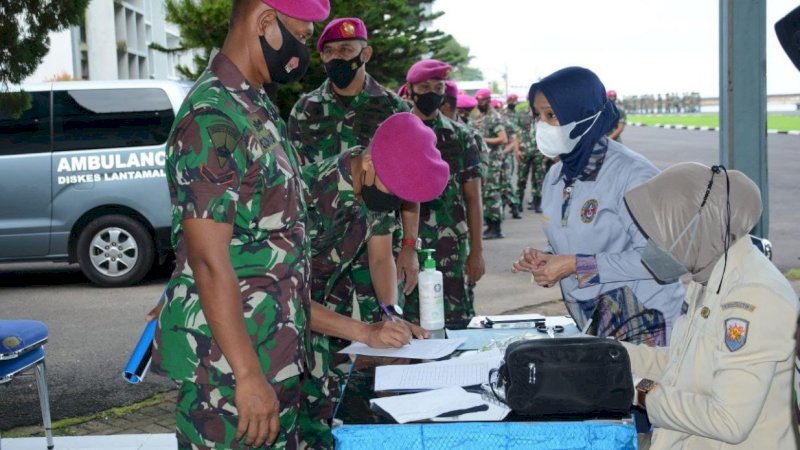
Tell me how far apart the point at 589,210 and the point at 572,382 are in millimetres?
1132

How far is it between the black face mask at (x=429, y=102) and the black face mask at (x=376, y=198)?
2.49 meters

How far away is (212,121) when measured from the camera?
2342 millimetres

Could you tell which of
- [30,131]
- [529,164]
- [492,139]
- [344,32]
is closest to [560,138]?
[344,32]

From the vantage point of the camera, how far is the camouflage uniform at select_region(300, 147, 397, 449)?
309 centimetres

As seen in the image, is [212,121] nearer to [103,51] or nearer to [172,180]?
[172,180]

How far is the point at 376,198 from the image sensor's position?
3.04m

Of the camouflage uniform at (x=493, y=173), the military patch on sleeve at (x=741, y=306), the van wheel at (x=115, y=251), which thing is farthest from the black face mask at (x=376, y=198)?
the camouflage uniform at (x=493, y=173)

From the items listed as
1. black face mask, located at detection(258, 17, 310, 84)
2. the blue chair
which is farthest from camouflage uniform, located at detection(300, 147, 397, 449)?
the blue chair

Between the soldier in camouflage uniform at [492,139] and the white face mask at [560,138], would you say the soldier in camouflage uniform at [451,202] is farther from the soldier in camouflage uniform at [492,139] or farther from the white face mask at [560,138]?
the soldier in camouflage uniform at [492,139]

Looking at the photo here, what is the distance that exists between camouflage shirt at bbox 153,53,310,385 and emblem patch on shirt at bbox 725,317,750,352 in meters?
1.10

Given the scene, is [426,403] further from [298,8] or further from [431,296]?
[298,8]

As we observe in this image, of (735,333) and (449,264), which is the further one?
(449,264)

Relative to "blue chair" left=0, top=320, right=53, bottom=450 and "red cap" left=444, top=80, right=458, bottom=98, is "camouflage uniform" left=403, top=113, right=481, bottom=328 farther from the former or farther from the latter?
"blue chair" left=0, top=320, right=53, bottom=450

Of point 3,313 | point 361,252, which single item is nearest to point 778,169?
point 3,313
